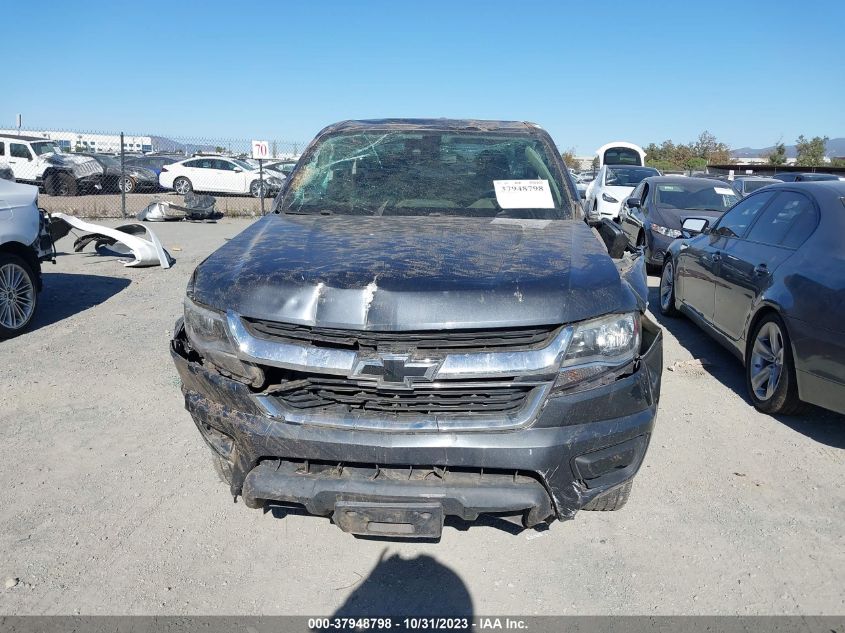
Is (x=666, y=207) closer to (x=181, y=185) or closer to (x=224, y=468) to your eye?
(x=224, y=468)

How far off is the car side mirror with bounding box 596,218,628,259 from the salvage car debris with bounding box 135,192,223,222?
14.1m

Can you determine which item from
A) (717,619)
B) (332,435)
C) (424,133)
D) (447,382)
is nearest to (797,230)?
(424,133)

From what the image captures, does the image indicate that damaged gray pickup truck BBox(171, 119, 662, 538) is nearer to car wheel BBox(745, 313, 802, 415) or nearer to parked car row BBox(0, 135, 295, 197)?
car wheel BBox(745, 313, 802, 415)

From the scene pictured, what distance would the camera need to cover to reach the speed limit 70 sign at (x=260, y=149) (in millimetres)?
20000

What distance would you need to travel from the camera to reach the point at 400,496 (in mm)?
2453

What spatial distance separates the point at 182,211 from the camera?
54.6ft

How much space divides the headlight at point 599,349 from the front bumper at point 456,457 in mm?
56

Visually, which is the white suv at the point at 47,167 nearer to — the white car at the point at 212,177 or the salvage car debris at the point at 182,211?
the white car at the point at 212,177

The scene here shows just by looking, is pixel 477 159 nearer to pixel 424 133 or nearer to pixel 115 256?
pixel 424 133

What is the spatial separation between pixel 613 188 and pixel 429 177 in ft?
42.6

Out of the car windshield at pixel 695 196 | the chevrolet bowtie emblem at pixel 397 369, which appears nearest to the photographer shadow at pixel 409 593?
the chevrolet bowtie emblem at pixel 397 369

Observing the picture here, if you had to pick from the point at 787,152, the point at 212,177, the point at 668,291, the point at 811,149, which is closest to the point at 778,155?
the point at 811,149

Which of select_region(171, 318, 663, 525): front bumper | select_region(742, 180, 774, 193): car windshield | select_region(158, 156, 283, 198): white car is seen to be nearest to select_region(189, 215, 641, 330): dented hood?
select_region(171, 318, 663, 525): front bumper

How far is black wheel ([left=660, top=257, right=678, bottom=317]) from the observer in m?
7.39
